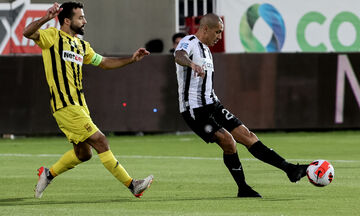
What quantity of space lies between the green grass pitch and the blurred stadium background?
92.9 inches

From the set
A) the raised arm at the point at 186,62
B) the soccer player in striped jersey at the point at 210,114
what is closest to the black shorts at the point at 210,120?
the soccer player in striped jersey at the point at 210,114

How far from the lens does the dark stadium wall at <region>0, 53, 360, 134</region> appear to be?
22297 millimetres

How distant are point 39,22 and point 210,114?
2089 mm

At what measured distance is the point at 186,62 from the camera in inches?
394

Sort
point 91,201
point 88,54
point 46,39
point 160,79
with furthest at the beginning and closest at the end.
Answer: point 160,79 < point 88,54 < point 46,39 < point 91,201

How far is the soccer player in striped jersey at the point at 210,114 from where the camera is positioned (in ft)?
34.1

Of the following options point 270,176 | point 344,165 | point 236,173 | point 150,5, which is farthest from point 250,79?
point 236,173

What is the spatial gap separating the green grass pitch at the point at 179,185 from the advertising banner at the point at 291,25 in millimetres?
6767

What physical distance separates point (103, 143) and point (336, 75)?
14012 millimetres

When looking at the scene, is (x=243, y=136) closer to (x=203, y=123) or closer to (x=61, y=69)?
(x=203, y=123)

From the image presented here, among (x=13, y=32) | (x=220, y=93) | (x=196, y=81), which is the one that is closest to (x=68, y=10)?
(x=196, y=81)

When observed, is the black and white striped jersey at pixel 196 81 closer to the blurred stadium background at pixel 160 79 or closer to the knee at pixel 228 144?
the knee at pixel 228 144

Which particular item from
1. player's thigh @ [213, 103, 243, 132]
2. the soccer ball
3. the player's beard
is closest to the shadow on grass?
the soccer ball

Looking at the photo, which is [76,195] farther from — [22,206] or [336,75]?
[336,75]
